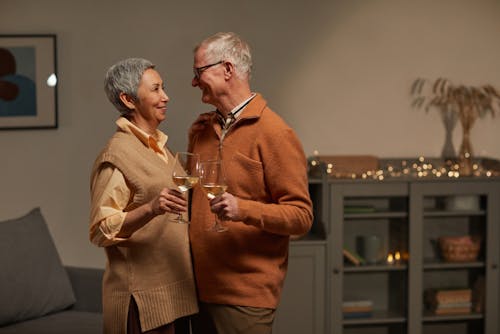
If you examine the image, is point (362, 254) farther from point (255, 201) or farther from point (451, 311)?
point (255, 201)

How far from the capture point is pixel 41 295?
4.41 meters

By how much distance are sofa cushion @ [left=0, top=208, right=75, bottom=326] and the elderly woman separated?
4.82 feet

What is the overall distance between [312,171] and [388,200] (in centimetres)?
52

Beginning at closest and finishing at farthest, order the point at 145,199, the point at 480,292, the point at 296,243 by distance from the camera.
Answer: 1. the point at 145,199
2. the point at 296,243
3. the point at 480,292

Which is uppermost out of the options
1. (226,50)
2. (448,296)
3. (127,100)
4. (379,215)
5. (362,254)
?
(226,50)

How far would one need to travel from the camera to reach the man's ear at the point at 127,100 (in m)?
2.95

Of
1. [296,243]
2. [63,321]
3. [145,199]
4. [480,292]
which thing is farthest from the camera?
[480,292]

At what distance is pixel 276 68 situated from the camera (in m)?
5.34

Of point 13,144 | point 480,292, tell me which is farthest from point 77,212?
point 480,292

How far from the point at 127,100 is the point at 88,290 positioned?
188 centimetres

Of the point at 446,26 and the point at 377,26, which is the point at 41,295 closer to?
the point at 377,26

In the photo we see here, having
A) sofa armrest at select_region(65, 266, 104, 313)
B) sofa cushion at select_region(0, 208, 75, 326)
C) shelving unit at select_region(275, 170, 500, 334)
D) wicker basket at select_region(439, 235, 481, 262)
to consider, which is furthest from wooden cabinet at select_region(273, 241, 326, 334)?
sofa cushion at select_region(0, 208, 75, 326)

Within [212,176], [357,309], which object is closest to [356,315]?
[357,309]

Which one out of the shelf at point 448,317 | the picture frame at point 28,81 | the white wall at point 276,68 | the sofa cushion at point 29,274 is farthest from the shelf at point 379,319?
the picture frame at point 28,81
